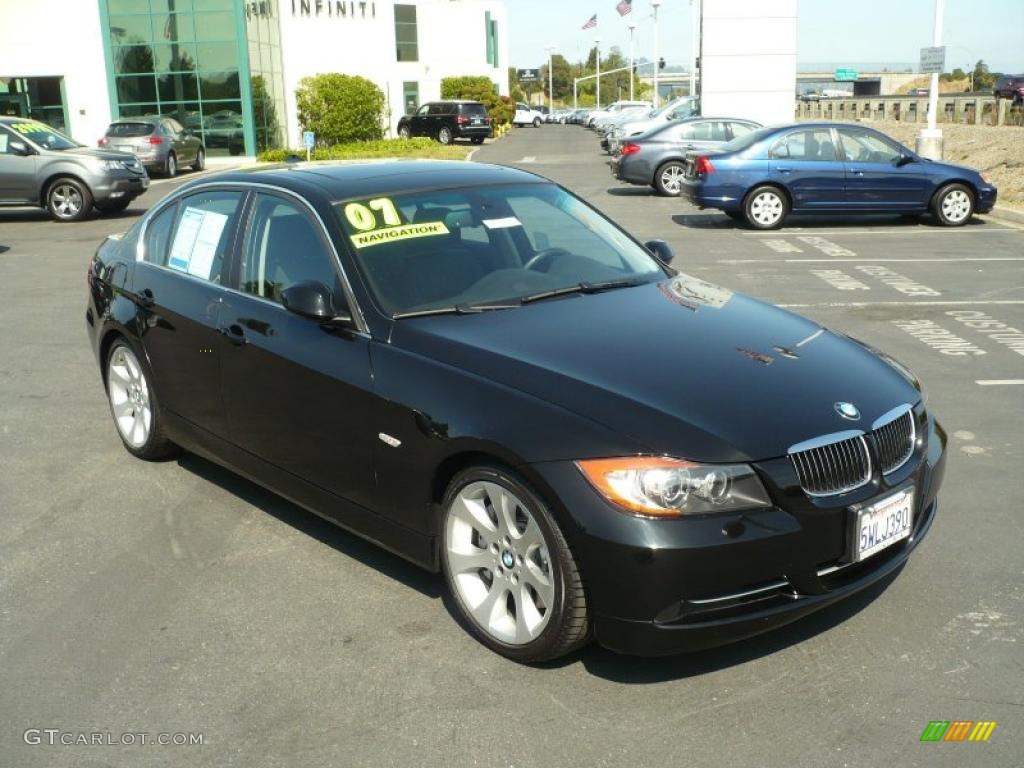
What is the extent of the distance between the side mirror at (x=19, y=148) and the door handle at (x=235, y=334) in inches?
647

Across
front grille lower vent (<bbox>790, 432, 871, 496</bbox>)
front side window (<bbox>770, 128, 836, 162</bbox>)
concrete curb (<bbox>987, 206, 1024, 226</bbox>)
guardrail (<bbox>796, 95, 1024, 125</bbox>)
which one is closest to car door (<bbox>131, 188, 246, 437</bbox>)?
front grille lower vent (<bbox>790, 432, 871, 496</bbox>)

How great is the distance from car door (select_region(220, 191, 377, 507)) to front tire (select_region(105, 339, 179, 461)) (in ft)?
3.24

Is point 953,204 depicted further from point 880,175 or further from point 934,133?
point 934,133

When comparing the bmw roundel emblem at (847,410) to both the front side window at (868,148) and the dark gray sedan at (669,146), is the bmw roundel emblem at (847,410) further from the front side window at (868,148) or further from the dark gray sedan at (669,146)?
the dark gray sedan at (669,146)

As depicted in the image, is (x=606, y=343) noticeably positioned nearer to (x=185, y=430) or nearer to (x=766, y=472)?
(x=766, y=472)

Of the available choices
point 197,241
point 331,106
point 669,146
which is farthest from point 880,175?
point 331,106

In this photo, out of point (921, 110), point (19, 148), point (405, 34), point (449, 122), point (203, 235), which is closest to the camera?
point (203, 235)

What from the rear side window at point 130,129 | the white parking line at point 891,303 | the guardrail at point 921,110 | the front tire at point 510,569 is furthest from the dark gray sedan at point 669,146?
the guardrail at point 921,110

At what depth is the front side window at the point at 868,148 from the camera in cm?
1650

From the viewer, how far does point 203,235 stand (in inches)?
218

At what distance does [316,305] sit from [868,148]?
13807mm

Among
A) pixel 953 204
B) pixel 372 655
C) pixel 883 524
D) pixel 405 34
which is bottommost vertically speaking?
pixel 372 655

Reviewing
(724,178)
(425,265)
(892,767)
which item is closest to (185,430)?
(425,265)

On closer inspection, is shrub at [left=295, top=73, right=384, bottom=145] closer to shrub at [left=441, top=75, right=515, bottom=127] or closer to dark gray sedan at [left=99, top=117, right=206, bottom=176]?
dark gray sedan at [left=99, top=117, right=206, bottom=176]
